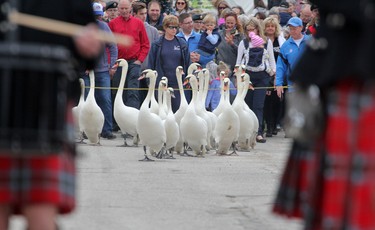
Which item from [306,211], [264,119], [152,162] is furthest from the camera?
[264,119]

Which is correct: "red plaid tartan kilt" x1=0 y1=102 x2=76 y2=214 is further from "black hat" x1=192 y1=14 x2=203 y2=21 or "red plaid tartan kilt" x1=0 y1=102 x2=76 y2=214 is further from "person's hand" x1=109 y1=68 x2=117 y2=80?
"black hat" x1=192 y1=14 x2=203 y2=21

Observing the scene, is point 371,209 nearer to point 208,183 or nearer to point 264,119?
point 208,183

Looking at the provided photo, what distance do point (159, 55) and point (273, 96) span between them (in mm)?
2500

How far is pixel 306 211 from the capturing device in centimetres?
502

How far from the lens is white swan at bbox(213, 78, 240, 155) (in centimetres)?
1744

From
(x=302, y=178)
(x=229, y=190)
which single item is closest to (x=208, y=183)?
(x=229, y=190)

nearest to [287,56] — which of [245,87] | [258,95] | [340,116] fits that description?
[245,87]

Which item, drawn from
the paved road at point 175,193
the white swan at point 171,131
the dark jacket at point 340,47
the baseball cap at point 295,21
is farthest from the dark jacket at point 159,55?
the dark jacket at point 340,47

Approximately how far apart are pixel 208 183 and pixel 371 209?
802 cm

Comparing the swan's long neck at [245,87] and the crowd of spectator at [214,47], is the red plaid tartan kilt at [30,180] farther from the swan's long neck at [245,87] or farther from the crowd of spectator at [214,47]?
the crowd of spectator at [214,47]

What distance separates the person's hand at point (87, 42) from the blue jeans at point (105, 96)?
49.2 feet

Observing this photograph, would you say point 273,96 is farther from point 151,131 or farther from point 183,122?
point 151,131

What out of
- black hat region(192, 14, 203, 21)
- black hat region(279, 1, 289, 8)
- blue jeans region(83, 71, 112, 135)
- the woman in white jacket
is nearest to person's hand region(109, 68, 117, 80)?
blue jeans region(83, 71, 112, 135)

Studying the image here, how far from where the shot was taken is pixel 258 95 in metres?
20.8
